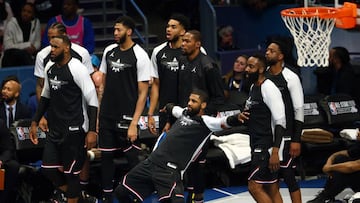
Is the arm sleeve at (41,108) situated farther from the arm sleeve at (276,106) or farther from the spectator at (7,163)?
the arm sleeve at (276,106)

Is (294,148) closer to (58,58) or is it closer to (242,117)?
(242,117)

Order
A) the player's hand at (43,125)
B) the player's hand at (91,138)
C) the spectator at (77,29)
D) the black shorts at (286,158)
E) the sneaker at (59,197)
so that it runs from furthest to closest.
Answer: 1. the spectator at (77,29)
2. the player's hand at (43,125)
3. the sneaker at (59,197)
4. the player's hand at (91,138)
5. the black shorts at (286,158)

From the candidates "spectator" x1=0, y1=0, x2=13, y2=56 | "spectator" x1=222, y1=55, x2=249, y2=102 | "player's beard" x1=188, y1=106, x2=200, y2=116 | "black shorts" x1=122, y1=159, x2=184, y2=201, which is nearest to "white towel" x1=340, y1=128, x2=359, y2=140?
"spectator" x1=222, y1=55, x2=249, y2=102

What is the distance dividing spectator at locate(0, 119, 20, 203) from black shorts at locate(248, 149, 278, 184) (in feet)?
9.67

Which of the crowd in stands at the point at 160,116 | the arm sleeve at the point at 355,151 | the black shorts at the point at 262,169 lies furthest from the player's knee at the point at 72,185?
the arm sleeve at the point at 355,151

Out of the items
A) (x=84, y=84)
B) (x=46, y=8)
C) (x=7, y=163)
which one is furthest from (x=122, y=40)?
(x=46, y=8)

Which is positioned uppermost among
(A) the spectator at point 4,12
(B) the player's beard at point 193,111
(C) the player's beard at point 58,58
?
(A) the spectator at point 4,12

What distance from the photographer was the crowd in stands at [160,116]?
432 inches

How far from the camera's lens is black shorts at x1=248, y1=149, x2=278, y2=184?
1127 centimetres

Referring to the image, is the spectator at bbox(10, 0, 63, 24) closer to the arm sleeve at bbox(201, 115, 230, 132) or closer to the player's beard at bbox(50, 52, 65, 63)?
the player's beard at bbox(50, 52, 65, 63)

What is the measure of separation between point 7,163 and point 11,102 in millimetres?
1169

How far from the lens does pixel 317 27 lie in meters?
11.8

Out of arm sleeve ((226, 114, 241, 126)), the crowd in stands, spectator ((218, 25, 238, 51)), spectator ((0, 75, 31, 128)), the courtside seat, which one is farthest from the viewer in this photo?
spectator ((218, 25, 238, 51))

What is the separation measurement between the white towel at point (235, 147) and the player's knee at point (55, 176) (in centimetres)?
254
